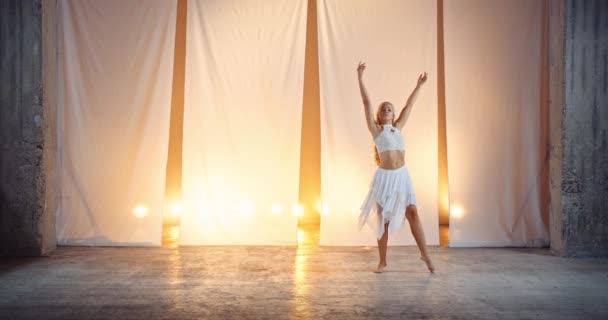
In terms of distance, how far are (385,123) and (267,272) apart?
1517mm

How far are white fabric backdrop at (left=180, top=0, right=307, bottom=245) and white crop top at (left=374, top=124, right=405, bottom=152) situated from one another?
4.30ft

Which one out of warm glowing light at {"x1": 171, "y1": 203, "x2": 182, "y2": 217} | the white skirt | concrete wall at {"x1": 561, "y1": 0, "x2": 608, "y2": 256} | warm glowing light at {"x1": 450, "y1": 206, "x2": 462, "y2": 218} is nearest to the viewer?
A: the white skirt

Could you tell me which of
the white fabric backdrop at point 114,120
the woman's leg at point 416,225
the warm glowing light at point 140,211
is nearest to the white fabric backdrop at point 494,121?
the woman's leg at point 416,225

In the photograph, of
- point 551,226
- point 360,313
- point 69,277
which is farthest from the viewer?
point 551,226

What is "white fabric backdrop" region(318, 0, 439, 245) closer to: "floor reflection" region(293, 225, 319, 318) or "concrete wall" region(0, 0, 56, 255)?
"floor reflection" region(293, 225, 319, 318)

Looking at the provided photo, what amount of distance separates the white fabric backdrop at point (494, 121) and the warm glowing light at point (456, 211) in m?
0.02

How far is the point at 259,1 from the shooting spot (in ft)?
17.6

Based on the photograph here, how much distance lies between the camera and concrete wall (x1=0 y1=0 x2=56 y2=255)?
4.84m

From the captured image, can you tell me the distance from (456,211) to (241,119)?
235 cm

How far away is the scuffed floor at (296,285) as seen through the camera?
3.27 meters

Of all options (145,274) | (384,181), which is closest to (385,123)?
(384,181)

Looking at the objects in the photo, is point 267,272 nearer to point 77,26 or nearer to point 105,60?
point 105,60

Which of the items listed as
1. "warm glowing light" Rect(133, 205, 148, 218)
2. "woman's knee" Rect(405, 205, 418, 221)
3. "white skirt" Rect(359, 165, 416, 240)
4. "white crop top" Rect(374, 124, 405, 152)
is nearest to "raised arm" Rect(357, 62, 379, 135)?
"white crop top" Rect(374, 124, 405, 152)

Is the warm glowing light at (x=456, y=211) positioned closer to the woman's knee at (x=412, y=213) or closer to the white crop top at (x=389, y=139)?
the woman's knee at (x=412, y=213)
